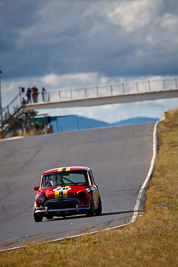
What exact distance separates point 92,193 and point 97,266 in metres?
6.92

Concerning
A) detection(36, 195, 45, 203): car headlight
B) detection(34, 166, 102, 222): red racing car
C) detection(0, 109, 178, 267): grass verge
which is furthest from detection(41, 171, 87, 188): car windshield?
detection(0, 109, 178, 267): grass verge

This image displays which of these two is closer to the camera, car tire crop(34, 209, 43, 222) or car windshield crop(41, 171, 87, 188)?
car tire crop(34, 209, 43, 222)

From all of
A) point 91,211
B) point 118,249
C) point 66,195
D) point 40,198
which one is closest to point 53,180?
point 40,198

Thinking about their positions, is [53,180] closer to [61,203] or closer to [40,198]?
[40,198]

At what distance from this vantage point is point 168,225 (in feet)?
40.0

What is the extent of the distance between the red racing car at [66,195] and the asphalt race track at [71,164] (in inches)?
12.5

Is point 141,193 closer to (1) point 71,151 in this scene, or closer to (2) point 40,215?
(2) point 40,215

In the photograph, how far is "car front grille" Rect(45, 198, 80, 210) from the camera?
14.7 m

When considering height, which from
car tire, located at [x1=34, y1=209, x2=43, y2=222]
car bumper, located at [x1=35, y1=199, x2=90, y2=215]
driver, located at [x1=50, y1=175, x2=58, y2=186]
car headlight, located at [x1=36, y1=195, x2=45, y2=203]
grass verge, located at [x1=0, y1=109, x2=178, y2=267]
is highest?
driver, located at [x1=50, y1=175, x2=58, y2=186]

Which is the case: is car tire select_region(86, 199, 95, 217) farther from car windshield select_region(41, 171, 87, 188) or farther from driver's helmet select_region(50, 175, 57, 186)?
driver's helmet select_region(50, 175, 57, 186)

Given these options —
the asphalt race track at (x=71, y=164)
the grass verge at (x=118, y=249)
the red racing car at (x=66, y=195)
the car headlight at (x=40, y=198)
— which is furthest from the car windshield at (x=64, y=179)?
the grass verge at (x=118, y=249)

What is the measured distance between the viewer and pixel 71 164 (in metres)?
30.8

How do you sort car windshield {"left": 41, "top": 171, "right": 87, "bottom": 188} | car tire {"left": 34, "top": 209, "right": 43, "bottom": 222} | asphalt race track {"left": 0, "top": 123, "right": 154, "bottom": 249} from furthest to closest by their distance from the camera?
car windshield {"left": 41, "top": 171, "right": 87, "bottom": 188} < car tire {"left": 34, "top": 209, "right": 43, "bottom": 222} < asphalt race track {"left": 0, "top": 123, "right": 154, "bottom": 249}

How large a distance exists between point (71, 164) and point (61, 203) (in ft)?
52.9
